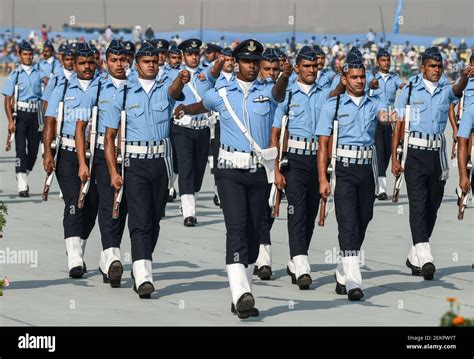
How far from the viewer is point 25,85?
21078 millimetres

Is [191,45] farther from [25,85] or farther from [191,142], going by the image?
[25,85]

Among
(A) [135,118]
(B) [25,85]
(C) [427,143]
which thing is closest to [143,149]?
(A) [135,118]

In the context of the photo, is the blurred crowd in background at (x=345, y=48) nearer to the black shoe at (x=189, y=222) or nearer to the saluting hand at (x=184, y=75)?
the black shoe at (x=189, y=222)

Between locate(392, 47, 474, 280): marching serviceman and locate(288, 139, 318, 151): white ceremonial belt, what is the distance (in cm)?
92

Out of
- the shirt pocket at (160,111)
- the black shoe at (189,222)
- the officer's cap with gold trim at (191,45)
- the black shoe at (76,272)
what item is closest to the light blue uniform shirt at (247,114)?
the shirt pocket at (160,111)

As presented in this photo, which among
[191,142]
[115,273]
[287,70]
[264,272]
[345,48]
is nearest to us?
[287,70]

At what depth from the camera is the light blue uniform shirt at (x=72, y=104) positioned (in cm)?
1394

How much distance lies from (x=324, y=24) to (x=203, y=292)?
56.1 metres

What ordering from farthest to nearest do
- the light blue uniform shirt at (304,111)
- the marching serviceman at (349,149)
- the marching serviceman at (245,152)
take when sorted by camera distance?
the light blue uniform shirt at (304,111) → the marching serviceman at (349,149) → the marching serviceman at (245,152)

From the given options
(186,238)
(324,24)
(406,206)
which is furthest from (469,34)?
(186,238)

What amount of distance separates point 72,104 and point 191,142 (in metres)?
4.37

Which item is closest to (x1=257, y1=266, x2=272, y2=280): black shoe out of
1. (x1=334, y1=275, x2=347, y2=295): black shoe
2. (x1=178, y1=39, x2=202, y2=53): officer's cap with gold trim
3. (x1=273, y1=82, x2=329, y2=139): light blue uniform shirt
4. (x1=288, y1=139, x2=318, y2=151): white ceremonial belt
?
(x1=334, y1=275, x2=347, y2=295): black shoe

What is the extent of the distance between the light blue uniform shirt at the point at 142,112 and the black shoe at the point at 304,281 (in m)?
1.90

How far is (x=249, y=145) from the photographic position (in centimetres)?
1211
